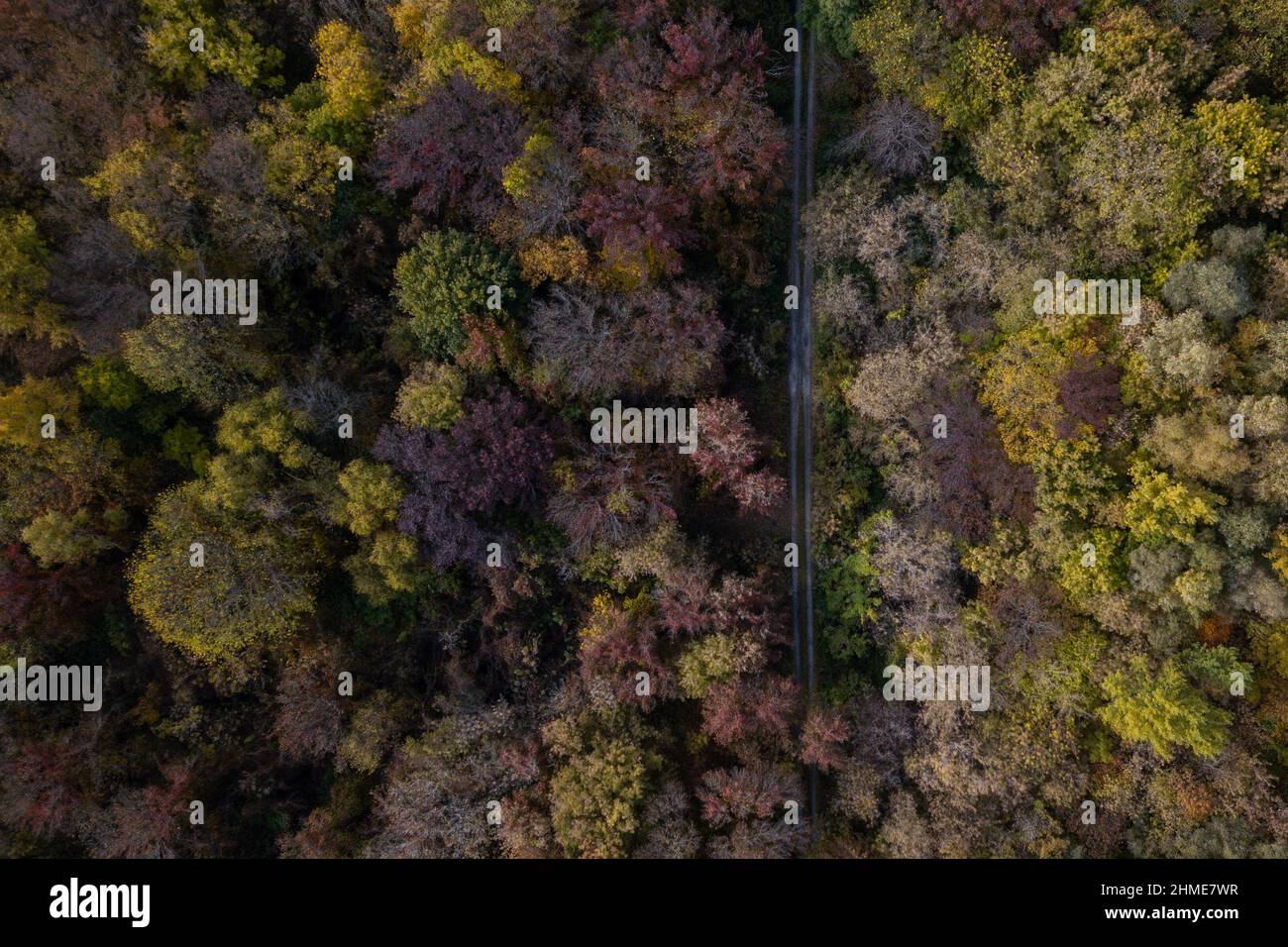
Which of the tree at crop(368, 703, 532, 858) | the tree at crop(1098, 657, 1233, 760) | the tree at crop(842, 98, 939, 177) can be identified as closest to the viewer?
the tree at crop(1098, 657, 1233, 760)

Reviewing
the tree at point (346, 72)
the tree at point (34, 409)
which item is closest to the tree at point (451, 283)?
the tree at point (346, 72)

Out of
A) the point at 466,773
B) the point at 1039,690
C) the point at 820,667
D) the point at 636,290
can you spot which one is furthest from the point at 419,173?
the point at 1039,690

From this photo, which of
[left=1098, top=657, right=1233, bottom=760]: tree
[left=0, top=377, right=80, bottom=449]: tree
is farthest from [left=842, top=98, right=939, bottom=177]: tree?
[left=0, top=377, right=80, bottom=449]: tree

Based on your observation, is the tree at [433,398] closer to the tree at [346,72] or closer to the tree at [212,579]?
the tree at [212,579]

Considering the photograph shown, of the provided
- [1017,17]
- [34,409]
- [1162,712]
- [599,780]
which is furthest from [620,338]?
[1162,712]

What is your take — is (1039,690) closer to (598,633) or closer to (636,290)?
(598,633)

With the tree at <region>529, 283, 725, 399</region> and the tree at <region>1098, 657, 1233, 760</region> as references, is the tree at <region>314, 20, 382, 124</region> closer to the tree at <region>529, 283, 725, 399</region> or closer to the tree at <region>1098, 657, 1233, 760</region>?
the tree at <region>529, 283, 725, 399</region>
